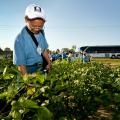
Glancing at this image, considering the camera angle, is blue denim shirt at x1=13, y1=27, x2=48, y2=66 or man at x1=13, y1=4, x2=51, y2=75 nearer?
man at x1=13, y1=4, x2=51, y2=75

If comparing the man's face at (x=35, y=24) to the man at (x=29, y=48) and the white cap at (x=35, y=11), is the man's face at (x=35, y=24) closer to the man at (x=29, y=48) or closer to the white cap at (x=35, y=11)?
the man at (x=29, y=48)

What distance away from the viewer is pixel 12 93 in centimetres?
159

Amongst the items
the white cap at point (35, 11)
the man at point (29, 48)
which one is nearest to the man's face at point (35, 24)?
the man at point (29, 48)

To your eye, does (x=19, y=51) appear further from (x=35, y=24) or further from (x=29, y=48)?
(x=35, y=24)

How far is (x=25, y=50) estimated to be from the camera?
449 centimetres

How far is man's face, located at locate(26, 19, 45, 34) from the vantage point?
4025 millimetres

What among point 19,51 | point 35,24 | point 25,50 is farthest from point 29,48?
point 35,24

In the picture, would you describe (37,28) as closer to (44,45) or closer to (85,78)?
(44,45)

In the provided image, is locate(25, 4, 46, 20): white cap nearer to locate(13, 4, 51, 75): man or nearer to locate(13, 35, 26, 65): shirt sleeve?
locate(13, 4, 51, 75): man

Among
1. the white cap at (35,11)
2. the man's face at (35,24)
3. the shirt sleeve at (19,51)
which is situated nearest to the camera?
the white cap at (35,11)

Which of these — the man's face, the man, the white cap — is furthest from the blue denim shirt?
the white cap

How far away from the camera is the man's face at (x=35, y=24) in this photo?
403cm

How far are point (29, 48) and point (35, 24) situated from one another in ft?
1.56

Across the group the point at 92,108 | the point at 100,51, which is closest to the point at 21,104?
the point at 92,108
